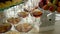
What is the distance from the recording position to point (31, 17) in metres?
0.64

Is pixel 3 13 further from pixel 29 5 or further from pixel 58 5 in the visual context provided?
pixel 58 5

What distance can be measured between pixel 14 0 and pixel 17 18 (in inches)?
4.4

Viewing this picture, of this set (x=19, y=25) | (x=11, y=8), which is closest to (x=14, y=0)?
(x=11, y=8)

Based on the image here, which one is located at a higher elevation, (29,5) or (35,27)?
(29,5)

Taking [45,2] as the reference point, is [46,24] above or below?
below

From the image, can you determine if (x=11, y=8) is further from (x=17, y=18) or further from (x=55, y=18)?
(x=55, y=18)

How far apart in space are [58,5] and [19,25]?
25 centimetres

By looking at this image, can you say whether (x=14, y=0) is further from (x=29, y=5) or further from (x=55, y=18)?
(x=55, y=18)

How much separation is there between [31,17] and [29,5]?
8 cm

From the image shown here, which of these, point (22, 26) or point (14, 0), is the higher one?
point (14, 0)

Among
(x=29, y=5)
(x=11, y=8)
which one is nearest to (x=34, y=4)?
(x=29, y=5)

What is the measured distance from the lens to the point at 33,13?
2.15 ft

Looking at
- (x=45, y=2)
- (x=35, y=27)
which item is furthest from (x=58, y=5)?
(x=35, y=27)

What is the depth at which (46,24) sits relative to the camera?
0.62m
